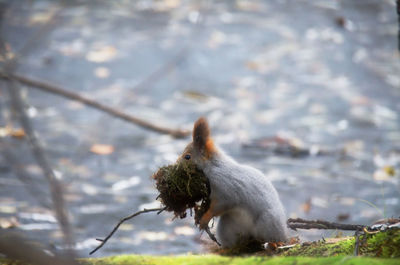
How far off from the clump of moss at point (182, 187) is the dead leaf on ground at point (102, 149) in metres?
3.48

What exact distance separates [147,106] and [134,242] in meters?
2.72

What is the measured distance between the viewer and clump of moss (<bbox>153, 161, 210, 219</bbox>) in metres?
2.55

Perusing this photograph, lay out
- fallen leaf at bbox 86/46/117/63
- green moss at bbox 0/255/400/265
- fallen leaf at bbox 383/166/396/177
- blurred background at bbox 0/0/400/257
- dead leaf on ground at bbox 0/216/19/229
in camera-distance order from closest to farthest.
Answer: green moss at bbox 0/255/400/265 → dead leaf on ground at bbox 0/216/19/229 → blurred background at bbox 0/0/400/257 → fallen leaf at bbox 383/166/396/177 → fallen leaf at bbox 86/46/117/63

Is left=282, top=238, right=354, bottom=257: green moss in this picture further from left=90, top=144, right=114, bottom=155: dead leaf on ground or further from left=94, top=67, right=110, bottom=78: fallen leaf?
left=94, top=67, right=110, bottom=78: fallen leaf

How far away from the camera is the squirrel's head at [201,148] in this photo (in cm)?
264

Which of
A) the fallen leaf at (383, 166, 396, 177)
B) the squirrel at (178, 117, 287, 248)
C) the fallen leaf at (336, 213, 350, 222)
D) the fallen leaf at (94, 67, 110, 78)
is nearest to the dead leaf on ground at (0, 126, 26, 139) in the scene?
the fallen leaf at (94, 67, 110, 78)

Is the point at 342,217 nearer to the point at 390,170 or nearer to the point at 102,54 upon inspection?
the point at 390,170

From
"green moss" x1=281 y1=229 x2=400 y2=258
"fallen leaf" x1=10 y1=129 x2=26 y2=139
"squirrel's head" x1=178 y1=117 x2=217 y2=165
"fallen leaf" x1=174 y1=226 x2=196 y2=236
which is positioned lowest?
"green moss" x1=281 y1=229 x2=400 y2=258

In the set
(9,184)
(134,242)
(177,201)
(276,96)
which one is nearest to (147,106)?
(276,96)

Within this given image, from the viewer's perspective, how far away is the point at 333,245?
2.38 metres

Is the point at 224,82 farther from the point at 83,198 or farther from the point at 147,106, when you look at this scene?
the point at 83,198

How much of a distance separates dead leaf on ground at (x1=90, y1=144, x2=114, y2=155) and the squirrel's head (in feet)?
11.3

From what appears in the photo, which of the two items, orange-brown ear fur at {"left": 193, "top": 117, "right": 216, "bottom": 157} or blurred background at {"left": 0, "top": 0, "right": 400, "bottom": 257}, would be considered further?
blurred background at {"left": 0, "top": 0, "right": 400, "bottom": 257}

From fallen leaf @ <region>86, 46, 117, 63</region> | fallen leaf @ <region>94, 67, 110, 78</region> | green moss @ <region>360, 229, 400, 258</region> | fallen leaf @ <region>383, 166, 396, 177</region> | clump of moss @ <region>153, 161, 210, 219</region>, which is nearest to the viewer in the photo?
green moss @ <region>360, 229, 400, 258</region>
